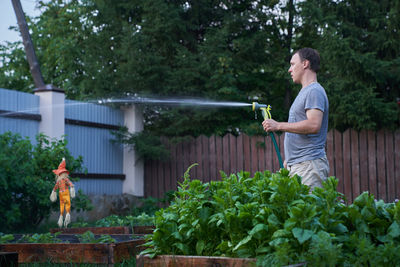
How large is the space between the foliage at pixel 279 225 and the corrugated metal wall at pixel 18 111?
23.3ft

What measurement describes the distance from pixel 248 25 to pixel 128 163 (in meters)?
4.19

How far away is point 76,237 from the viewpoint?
4887 millimetres

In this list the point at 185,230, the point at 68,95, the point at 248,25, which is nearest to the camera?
the point at 185,230

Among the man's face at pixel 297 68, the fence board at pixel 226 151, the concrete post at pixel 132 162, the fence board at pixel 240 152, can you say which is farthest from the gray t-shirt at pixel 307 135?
the concrete post at pixel 132 162

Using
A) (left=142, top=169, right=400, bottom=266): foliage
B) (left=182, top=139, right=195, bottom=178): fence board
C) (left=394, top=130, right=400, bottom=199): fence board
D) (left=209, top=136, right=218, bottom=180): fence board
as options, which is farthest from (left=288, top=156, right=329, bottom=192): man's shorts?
(left=182, top=139, right=195, bottom=178): fence board

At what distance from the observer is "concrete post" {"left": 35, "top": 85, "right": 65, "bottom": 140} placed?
984cm

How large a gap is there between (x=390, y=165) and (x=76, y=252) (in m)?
7.24

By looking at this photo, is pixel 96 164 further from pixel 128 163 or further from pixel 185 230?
pixel 185 230

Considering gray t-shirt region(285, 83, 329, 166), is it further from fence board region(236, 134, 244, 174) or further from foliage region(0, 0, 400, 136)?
fence board region(236, 134, 244, 174)

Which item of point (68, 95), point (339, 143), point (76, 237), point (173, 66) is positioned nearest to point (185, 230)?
point (76, 237)

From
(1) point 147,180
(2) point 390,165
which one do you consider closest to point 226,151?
(1) point 147,180

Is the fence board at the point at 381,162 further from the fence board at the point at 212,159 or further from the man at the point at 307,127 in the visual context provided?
the man at the point at 307,127

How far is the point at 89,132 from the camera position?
11.0 m

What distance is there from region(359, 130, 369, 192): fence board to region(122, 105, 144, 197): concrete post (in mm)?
4863
